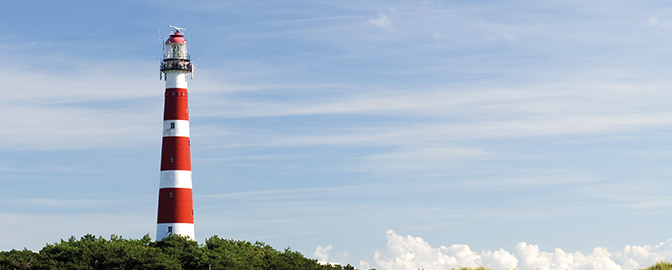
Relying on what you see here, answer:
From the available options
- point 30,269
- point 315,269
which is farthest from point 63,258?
point 315,269

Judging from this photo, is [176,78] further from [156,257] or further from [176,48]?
[156,257]

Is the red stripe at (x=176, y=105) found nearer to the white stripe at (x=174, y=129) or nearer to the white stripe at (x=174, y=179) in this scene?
the white stripe at (x=174, y=129)

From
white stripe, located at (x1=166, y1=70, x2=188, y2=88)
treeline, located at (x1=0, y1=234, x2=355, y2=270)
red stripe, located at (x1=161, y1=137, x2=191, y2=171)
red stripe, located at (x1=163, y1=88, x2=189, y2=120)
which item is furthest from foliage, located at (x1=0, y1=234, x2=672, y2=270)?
white stripe, located at (x1=166, y1=70, x2=188, y2=88)

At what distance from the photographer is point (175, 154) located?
75.4m

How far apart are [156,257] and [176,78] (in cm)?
2174

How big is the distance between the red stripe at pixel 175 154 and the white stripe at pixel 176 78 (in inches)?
186

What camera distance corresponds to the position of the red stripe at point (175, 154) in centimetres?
7531

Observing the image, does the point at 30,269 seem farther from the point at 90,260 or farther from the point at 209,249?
the point at 209,249

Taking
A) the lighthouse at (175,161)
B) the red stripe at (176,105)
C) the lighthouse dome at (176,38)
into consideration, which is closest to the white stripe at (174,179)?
the lighthouse at (175,161)

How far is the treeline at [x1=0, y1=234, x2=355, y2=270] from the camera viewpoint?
6000cm

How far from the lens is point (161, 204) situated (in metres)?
75.0

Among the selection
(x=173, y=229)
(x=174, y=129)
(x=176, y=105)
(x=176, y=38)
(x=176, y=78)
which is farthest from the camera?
(x=176, y=38)

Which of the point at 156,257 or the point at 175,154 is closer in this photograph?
the point at 156,257

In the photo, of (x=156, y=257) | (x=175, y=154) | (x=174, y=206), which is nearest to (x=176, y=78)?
(x=175, y=154)
